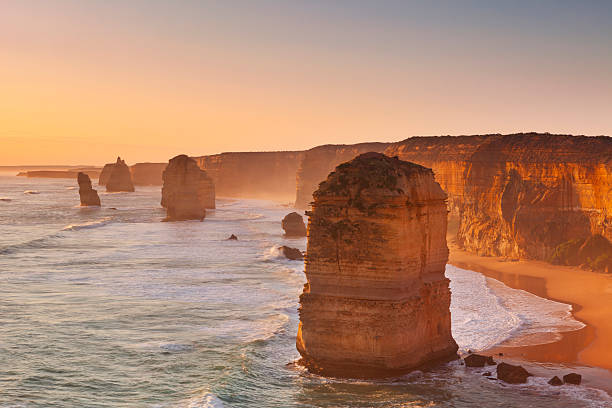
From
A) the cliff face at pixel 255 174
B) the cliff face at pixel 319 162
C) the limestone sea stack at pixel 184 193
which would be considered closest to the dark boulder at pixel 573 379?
the limestone sea stack at pixel 184 193

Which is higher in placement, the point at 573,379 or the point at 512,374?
the point at 512,374

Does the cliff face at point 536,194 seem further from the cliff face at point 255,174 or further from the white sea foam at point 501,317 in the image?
the cliff face at point 255,174

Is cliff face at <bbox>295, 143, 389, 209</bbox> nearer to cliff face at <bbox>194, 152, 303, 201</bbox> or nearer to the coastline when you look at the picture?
cliff face at <bbox>194, 152, 303, 201</bbox>

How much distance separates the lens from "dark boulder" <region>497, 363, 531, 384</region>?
19266 mm

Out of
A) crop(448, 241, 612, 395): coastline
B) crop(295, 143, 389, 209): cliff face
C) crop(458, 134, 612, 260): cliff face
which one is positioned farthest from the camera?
crop(295, 143, 389, 209): cliff face

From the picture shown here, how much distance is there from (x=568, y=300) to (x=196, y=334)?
1963 centimetres

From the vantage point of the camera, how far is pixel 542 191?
49.9 m

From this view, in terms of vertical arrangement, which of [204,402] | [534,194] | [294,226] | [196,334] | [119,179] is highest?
[119,179]

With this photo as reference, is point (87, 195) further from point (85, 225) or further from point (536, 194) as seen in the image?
A: point (536, 194)

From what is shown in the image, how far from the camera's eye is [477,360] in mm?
20906

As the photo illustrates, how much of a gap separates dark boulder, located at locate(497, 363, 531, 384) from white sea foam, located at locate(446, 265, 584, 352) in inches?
152

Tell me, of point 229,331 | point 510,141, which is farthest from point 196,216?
point 229,331

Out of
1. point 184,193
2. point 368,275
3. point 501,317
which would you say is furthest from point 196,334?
point 184,193

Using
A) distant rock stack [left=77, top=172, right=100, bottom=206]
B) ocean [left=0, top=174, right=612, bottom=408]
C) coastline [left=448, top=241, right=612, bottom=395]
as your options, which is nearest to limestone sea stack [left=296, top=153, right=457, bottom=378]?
ocean [left=0, top=174, right=612, bottom=408]
